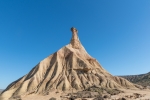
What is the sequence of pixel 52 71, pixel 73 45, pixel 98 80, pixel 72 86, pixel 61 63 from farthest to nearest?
pixel 73 45
pixel 61 63
pixel 52 71
pixel 98 80
pixel 72 86

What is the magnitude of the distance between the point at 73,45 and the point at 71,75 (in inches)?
862

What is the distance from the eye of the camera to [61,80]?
5312 centimetres

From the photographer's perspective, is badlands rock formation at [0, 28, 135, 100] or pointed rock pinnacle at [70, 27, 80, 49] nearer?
badlands rock formation at [0, 28, 135, 100]

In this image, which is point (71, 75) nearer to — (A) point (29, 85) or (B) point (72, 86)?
(B) point (72, 86)

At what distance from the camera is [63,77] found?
5431cm

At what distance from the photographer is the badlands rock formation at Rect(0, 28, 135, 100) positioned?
5069 centimetres

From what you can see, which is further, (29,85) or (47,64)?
(47,64)

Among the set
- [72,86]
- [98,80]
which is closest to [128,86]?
[98,80]

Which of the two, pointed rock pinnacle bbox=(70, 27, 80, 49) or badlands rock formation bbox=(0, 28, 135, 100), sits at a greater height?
pointed rock pinnacle bbox=(70, 27, 80, 49)

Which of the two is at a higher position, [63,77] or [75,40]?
[75,40]

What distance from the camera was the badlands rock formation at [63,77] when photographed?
50.7 m

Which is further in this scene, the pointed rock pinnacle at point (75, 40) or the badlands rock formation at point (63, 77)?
the pointed rock pinnacle at point (75, 40)

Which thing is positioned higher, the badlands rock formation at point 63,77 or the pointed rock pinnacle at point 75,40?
the pointed rock pinnacle at point 75,40

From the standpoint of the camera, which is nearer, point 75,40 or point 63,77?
point 63,77
